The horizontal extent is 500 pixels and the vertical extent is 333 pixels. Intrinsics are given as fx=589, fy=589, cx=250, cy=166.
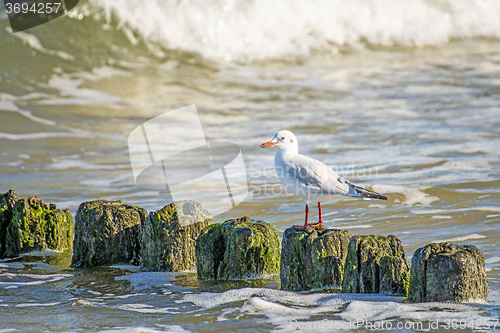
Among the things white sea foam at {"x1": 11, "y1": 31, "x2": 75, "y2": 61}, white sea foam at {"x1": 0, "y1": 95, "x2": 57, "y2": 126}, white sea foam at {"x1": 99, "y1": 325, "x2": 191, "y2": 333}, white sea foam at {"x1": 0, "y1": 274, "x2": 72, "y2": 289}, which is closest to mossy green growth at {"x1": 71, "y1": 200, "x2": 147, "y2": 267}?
white sea foam at {"x1": 0, "y1": 274, "x2": 72, "y2": 289}

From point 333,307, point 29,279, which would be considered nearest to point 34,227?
point 29,279

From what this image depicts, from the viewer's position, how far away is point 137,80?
15.3 meters

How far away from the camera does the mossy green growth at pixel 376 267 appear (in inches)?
157

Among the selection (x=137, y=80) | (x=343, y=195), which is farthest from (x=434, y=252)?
(x=137, y=80)

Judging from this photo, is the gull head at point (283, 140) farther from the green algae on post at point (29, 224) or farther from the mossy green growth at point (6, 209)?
the mossy green growth at point (6, 209)

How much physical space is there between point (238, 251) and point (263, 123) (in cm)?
795

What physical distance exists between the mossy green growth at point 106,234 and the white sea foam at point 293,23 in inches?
496

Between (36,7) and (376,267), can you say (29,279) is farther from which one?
(36,7)

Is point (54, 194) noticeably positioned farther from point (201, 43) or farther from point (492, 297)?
point (201, 43)

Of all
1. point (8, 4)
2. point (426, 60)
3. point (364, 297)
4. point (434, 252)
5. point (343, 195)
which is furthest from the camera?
point (426, 60)

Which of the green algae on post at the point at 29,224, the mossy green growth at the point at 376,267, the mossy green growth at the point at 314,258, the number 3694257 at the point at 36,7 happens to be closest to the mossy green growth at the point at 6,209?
the green algae on post at the point at 29,224

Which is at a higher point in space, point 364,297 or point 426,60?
point 426,60

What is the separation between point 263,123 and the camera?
1228 centimetres

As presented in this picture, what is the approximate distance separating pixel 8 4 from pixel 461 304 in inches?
625
